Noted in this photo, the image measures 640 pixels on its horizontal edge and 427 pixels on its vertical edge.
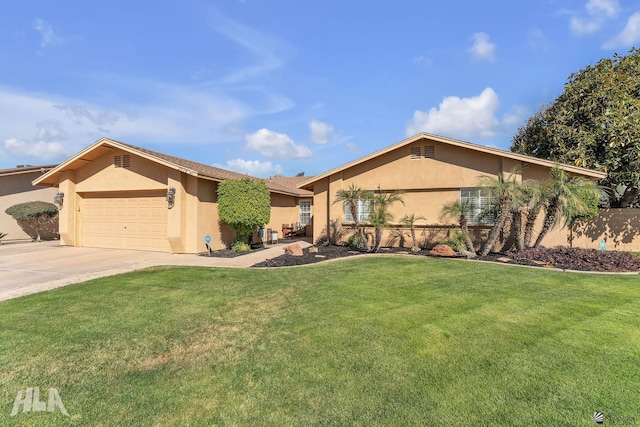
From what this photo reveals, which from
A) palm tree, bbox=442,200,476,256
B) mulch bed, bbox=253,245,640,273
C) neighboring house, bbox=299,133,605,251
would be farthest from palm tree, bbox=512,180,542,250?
palm tree, bbox=442,200,476,256

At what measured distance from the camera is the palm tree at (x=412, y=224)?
13.1 meters

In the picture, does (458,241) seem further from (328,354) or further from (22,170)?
(22,170)

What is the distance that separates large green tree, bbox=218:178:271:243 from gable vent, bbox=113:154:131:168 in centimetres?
470

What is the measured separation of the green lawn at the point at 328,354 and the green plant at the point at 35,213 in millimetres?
15687

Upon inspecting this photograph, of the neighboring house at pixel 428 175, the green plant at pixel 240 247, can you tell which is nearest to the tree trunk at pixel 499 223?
the neighboring house at pixel 428 175

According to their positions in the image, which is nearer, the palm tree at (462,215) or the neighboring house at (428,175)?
the palm tree at (462,215)

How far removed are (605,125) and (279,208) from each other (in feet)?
57.9

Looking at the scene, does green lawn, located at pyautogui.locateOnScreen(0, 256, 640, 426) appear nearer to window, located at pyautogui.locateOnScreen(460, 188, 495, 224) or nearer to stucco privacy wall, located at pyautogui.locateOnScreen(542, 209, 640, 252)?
window, located at pyautogui.locateOnScreen(460, 188, 495, 224)

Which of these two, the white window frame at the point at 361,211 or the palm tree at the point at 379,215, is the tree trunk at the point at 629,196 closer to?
the palm tree at the point at 379,215

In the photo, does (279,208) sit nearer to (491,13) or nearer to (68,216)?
(68,216)

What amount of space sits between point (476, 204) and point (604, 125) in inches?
314

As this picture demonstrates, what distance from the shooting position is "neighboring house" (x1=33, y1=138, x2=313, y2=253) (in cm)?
1341

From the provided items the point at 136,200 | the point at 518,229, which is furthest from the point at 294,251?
the point at 518,229

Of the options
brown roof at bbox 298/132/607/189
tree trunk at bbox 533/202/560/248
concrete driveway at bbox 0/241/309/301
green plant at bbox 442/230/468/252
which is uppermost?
brown roof at bbox 298/132/607/189
